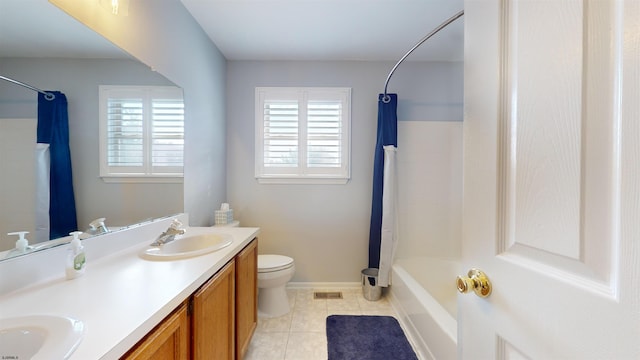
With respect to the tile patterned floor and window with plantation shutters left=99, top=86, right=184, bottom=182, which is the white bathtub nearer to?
the tile patterned floor

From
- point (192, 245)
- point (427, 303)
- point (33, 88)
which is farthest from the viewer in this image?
point (427, 303)

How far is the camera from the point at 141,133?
144 cm

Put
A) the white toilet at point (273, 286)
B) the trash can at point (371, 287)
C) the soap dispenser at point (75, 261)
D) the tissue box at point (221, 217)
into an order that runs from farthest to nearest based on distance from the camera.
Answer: the trash can at point (371, 287), the tissue box at point (221, 217), the white toilet at point (273, 286), the soap dispenser at point (75, 261)

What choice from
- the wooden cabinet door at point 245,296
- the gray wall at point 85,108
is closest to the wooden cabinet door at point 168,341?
the wooden cabinet door at point 245,296

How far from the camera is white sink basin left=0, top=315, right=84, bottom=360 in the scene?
0.59 meters

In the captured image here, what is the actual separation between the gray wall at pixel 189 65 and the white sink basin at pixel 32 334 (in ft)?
3.66

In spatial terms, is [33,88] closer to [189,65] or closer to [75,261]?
[75,261]

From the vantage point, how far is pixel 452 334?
1390 millimetres

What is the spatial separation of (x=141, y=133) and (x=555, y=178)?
5.74 ft

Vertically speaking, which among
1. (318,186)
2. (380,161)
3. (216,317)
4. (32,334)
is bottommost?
(216,317)

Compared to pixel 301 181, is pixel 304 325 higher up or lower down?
lower down

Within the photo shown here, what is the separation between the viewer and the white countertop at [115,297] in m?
0.63

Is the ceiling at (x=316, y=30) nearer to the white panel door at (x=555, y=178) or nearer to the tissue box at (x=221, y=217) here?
the tissue box at (x=221, y=217)

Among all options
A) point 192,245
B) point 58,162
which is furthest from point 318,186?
point 58,162
